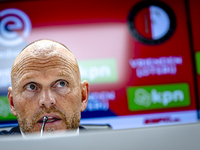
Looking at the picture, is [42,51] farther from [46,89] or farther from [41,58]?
[46,89]

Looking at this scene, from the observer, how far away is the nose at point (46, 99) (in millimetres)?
796

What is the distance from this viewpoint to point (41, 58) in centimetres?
91

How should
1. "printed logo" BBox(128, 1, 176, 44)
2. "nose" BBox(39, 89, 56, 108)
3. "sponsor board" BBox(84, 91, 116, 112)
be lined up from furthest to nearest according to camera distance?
1. "printed logo" BBox(128, 1, 176, 44)
2. "sponsor board" BBox(84, 91, 116, 112)
3. "nose" BBox(39, 89, 56, 108)

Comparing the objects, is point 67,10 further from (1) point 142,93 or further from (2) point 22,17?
(1) point 142,93

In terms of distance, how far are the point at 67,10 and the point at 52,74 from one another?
77.9 inches

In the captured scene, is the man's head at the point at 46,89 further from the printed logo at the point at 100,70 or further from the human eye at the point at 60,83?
the printed logo at the point at 100,70

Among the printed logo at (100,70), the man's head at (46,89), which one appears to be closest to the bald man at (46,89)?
the man's head at (46,89)

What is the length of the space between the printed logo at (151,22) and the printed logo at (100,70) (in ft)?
1.65

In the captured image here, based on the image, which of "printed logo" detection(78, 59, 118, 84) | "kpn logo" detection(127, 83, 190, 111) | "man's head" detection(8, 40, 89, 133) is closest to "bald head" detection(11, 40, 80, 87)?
"man's head" detection(8, 40, 89, 133)

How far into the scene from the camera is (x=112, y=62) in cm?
260

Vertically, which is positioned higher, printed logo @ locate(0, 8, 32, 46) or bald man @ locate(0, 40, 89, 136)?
printed logo @ locate(0, 8, 32, 46)

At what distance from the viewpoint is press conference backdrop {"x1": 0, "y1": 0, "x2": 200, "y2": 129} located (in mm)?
2585

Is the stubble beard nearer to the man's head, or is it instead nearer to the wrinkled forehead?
the man's head

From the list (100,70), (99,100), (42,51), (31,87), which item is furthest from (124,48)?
(31,87)
